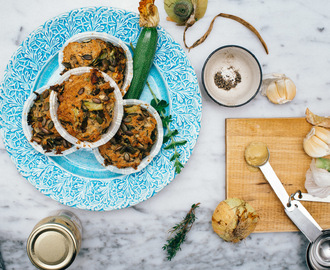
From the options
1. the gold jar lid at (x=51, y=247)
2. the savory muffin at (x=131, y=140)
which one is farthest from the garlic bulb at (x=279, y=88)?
the gold jar lid at (x=51, y=247)

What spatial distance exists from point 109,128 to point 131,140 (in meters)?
0.11

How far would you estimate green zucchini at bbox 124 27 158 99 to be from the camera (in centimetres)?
147

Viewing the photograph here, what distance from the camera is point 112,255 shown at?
1.72 metres

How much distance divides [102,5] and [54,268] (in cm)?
133

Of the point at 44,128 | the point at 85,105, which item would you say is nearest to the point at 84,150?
the point at 44,128

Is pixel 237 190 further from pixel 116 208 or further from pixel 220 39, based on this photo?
pixel 220 39

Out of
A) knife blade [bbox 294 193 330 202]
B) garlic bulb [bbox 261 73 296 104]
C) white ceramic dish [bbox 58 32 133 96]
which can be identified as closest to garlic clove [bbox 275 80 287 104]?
garlic bulb [bbox 261 73 296 104]

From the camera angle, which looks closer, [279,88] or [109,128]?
[109,128]

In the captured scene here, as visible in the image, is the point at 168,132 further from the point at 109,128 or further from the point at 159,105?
the point at 109,128

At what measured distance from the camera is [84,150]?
1.59 meters

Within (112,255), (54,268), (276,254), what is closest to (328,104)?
(276,254)

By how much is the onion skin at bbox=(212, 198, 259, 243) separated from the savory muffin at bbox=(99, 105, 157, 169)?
499 mm

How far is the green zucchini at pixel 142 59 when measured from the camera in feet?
4.84

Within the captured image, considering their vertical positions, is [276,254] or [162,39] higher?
[162,39]
